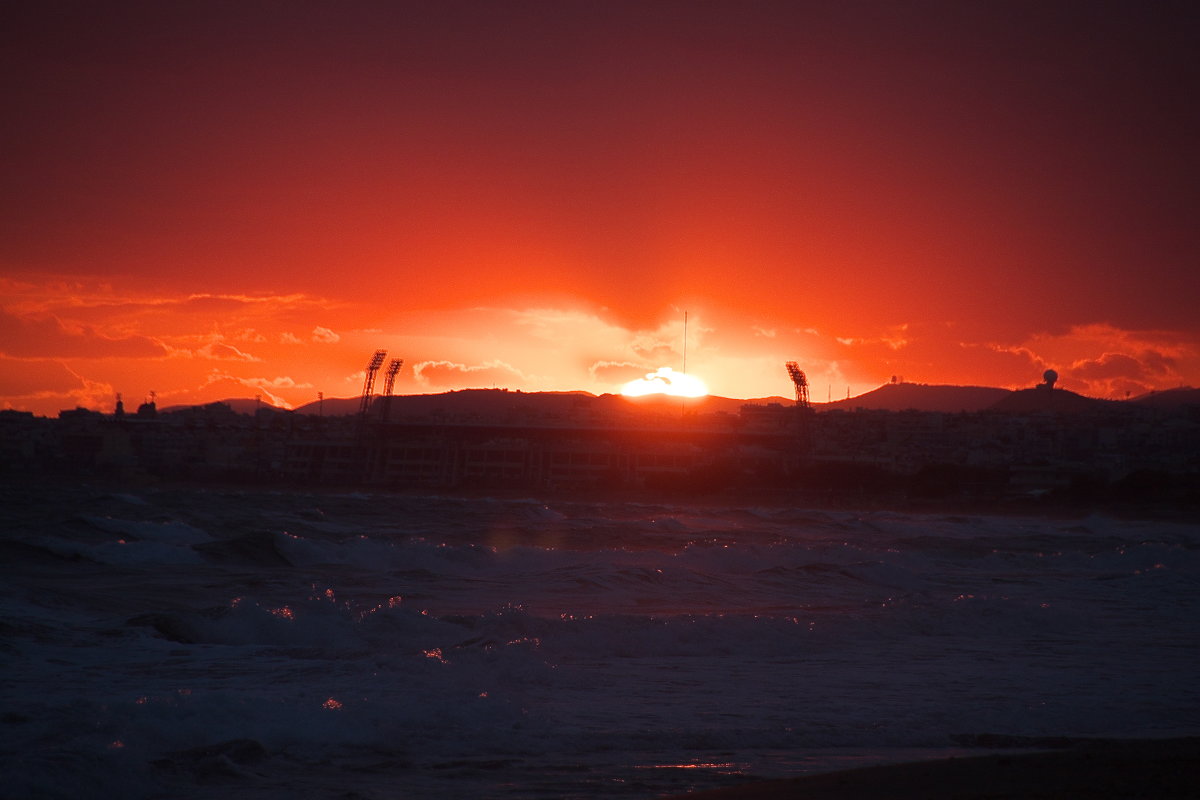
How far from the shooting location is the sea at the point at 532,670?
6438 mm

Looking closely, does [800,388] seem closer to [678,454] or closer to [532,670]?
[678,454]

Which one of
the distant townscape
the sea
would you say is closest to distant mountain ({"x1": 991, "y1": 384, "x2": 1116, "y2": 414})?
the distant townscape

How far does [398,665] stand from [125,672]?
239cm

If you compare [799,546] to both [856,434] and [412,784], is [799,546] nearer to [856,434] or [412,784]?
[412,784]

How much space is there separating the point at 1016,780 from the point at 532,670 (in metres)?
4.64

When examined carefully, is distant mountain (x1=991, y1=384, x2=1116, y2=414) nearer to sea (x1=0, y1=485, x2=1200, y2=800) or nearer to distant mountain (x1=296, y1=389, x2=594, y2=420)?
distant mountain (x1=296, y1=389, x2=594, y2=420)

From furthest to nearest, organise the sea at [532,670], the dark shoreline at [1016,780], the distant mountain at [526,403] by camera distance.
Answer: the distant mountain at [526,403], the sea at [532,670], the dark shoreline at [1016,780]

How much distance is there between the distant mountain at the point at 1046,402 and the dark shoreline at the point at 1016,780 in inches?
6223

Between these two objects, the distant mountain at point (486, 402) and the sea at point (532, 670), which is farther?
the distant mountain at point (486, 402)

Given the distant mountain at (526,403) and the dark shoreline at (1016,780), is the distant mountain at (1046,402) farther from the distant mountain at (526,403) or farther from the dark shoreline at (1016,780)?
the dark shoreline at (1016,780)

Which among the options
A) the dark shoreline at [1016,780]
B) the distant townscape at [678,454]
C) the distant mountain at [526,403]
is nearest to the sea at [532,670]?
the dark shoreline at [1016,780]

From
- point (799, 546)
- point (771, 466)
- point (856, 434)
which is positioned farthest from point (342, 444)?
point (799, 546)

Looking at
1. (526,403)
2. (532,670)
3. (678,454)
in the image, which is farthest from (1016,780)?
(526,403)

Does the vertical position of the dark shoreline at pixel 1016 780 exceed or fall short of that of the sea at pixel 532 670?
it exceeds it
